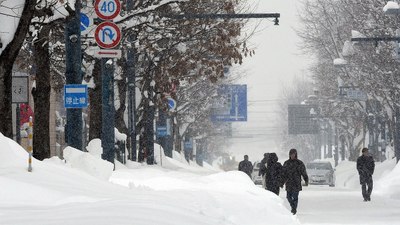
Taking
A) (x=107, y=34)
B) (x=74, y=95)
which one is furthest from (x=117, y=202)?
(x=107, y=34)

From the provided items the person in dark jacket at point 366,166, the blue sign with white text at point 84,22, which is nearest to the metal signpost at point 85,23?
the blue sign with white text at point 84,22

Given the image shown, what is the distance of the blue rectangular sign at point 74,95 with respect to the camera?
849 inches

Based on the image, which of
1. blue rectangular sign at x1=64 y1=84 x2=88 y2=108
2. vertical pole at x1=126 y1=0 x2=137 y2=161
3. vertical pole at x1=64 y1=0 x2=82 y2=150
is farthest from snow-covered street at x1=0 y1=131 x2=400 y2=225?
vertical pole at x1=126 y1=0 x2=137 y2=161

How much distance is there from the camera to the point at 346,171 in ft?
223

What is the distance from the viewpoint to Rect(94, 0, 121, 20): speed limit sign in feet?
75.7

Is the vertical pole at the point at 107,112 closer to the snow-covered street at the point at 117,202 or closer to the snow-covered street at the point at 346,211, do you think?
the snow-covered street at the point at 117,202

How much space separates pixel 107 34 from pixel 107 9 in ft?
1.69

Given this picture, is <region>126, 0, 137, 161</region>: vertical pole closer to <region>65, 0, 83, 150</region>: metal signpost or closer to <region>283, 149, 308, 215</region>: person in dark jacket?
<region>65, 0, 83, 150</region>: metal signpost

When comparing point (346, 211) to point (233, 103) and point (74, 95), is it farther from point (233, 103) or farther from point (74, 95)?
point (233, 103)

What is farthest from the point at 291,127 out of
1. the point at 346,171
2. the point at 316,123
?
the point at 346,171

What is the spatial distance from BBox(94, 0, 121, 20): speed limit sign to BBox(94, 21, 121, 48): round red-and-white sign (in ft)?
0.60

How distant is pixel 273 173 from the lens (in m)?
25.1

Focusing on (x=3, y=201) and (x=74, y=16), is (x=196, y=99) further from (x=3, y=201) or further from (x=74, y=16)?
(x=3, y=201)

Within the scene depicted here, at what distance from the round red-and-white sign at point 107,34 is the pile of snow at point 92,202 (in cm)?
436
